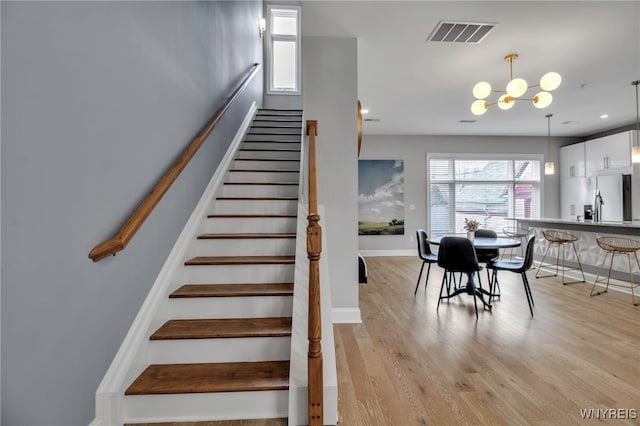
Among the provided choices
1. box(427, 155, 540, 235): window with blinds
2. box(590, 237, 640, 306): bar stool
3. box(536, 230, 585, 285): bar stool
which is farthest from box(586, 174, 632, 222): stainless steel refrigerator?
box(590, 237, 640, 306): bar stool

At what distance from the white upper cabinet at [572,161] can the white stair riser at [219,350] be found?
9.02 meters

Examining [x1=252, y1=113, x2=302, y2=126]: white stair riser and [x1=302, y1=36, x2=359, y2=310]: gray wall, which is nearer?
[x1=302, y1=36, x2=359, y2=310]: gray wall

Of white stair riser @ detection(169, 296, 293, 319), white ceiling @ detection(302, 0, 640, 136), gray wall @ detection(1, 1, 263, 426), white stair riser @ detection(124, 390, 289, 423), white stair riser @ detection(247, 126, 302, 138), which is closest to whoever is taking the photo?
gray wall @ detection(1, 1, 263, 426)

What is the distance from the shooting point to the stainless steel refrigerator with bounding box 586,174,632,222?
6.72m

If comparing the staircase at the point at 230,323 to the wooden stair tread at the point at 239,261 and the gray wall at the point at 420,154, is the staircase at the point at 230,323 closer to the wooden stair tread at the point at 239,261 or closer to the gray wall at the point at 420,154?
the wooden stair tread at the point at 239,261

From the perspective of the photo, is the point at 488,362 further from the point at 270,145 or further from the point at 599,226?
the point at 599,226

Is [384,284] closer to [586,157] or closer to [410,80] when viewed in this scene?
[410,80]

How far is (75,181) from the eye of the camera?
129cm

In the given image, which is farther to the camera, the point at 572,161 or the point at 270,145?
the point at 572,161

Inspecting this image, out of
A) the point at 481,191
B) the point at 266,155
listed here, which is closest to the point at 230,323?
the point at 266,155

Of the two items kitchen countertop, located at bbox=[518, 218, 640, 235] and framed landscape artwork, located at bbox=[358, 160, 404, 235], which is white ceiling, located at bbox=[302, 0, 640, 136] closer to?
framed landscape artwork, located at bbox=[358, 160, 404, 235]

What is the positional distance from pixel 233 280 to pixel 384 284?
337 cm

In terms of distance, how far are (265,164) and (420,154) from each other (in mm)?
5885

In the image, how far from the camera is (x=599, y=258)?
5.13 m
